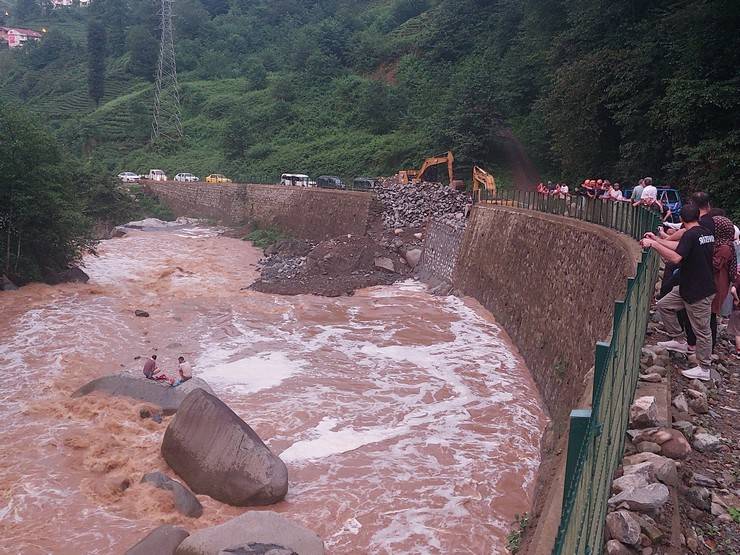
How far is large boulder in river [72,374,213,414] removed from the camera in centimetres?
1145

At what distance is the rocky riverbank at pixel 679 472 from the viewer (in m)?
3.85

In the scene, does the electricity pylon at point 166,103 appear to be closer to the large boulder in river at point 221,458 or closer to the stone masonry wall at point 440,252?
the stone masonry wall at point 440,252

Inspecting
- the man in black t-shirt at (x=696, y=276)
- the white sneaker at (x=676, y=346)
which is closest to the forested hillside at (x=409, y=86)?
the white sneaker at (x=676, y=346)

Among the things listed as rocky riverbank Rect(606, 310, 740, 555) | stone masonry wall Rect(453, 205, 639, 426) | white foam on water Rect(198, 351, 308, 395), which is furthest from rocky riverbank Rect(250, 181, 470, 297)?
rocky riverbank Rect(606, 310, 740, 555)

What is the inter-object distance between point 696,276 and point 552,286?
7.52m

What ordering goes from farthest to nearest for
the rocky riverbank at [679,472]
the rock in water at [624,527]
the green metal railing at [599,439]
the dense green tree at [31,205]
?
1. the dense green tree at [31,205]
2. the rocky riverbank at [679,472]
3. the rock in water at [624,527]
4. the green metal railing at [599,439]

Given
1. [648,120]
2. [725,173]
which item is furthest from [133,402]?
[648,120]

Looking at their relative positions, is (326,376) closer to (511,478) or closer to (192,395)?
(192,395)

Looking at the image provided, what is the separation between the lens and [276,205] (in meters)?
38.7

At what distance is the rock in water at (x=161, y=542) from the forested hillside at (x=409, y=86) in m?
14.5

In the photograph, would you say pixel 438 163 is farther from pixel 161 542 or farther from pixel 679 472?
pixel 679 472

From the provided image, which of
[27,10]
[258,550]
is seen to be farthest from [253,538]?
[27,10]

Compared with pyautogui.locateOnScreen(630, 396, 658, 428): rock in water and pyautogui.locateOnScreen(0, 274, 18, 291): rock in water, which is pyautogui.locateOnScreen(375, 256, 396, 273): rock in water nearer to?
pyautogui.locateOnScreen(0, 274, 18, 291): rock in water

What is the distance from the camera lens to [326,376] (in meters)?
13.6
